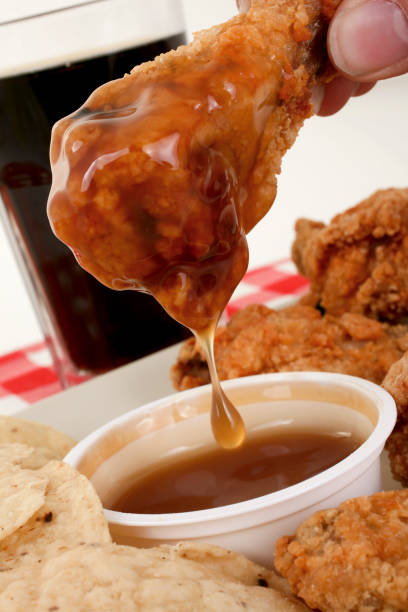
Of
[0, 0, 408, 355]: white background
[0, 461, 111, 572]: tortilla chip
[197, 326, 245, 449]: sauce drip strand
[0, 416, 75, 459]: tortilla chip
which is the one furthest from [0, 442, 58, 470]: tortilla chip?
[0, 0, 408, 355]: white background

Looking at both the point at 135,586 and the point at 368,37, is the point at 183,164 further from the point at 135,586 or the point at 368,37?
the point at 135,586

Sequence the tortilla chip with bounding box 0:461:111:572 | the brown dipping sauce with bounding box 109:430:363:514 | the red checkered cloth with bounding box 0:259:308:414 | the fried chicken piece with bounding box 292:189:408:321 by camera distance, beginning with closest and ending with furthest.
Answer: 1. the tortilla chip with bounding box 0:461:111:572
2. the brown dipping sauce with bounding box 109:430:363:514
3. the fried chicken piece with bounding box 292:189:408:321
4. the red checkered cloth with bounding box 0:259:308:414

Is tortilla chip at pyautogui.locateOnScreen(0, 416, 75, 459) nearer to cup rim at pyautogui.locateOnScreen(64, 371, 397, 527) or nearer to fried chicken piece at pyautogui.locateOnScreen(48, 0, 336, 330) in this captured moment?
cup rim at pyautogui.locateOnScreen(64, 371, 397, 527)

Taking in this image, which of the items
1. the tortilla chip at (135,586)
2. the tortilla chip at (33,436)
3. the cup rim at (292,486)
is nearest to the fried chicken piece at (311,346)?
the cup rim at (292,486)

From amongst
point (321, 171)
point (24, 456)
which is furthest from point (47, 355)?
point (321, 171)

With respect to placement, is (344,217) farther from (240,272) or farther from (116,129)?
(116,129)

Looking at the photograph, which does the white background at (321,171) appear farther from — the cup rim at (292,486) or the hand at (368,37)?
the hand at (368,37)
